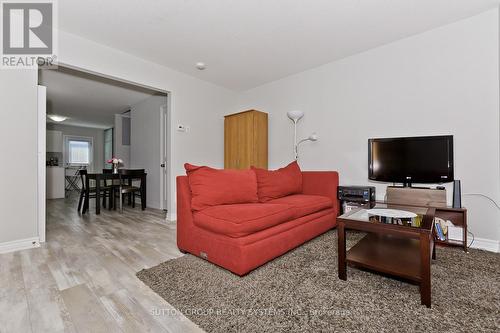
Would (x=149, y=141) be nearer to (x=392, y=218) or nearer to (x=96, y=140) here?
(x=392, y=218)

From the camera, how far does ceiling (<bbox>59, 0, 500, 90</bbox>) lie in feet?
7.29

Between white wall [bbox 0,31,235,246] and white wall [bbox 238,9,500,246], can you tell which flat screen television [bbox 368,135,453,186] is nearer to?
white wall [bbox 238,9,500,246]

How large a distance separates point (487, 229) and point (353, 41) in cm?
257

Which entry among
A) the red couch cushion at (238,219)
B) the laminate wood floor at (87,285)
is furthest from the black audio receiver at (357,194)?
the laminate wood floor at (87,285)

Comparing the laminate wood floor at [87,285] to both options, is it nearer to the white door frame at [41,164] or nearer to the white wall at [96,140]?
the white door frame at [41,164]

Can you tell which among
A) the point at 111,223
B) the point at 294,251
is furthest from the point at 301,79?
the point at 111,223

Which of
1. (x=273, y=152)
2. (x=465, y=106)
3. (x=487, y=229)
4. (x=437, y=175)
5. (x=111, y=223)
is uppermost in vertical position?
(x=465, y=106)

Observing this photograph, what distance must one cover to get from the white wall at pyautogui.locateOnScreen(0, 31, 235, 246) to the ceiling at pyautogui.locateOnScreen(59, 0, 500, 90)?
0.19 m

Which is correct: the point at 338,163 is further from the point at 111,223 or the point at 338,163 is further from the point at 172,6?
the point at 111,223

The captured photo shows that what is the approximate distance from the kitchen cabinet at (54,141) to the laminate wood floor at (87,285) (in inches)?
249

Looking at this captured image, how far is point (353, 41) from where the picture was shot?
2893mm

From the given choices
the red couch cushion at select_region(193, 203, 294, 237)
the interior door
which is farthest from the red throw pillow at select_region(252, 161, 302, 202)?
the interior door

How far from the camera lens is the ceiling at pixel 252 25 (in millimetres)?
2221

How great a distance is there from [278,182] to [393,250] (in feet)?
4.38
